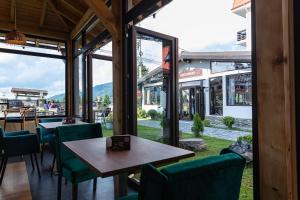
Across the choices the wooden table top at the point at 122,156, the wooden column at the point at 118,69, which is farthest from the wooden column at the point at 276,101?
the wooden column at the point at 118,69

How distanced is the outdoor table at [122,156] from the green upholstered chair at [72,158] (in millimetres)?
305

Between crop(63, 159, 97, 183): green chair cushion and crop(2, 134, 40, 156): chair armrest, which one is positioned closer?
crop(63, 159, 97, 183): green chair cushion

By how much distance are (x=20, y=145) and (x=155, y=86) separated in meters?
2.21

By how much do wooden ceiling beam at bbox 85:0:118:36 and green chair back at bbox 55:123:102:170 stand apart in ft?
4.61

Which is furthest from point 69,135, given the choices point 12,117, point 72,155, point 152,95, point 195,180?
point 12,117

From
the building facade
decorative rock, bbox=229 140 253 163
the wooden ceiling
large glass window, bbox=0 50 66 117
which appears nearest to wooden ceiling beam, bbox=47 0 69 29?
the wooden ceiling

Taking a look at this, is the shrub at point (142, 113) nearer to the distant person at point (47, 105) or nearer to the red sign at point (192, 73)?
the distant person at point (47, 105)

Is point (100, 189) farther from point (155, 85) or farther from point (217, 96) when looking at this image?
point (217, 96)

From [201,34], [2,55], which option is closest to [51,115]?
[2,55]

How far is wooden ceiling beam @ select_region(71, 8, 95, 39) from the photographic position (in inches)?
190

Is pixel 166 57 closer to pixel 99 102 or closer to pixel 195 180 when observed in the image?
pixel 195 180

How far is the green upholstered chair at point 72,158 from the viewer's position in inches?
87.7

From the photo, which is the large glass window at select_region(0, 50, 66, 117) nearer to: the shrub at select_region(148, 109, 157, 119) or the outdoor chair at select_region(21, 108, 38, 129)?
the outdoor chair at select_region(21, 108, 38, 129)

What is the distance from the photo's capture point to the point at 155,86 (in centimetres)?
338
